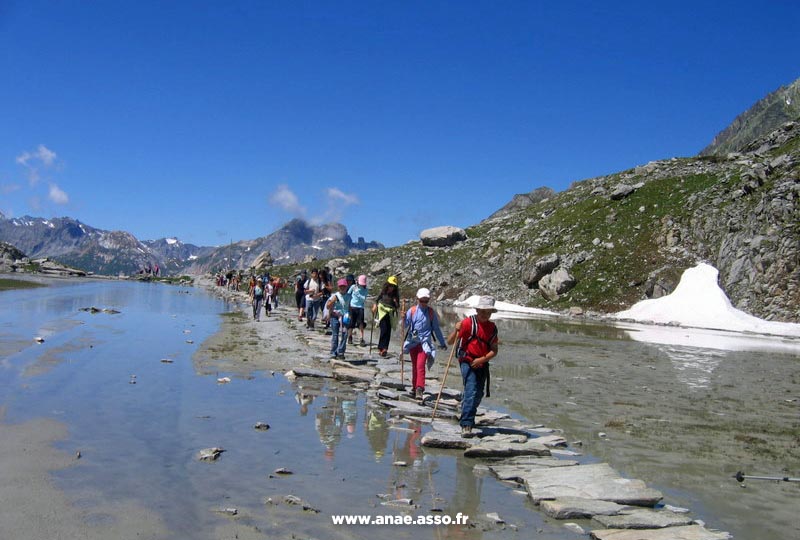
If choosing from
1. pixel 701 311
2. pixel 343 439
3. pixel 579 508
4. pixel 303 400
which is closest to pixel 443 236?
pixel 701 311

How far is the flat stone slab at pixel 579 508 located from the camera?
7105 mm

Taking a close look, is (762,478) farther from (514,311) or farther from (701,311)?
(514,311)

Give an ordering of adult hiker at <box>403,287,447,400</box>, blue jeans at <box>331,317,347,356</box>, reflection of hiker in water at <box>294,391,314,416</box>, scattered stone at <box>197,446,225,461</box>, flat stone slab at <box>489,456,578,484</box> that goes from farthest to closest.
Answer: blue jeans at <box>331,317,347,356</box>
adult hiker at <box>403,287,447,400</box>
reflection of hiker in water at <box>294,391,314,416</box>
flat stone slab at <box>489,456,578,484</box>
scattered stone at <box>197,446,225,461</box>

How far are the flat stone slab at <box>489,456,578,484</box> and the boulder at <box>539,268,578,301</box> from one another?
4623cm

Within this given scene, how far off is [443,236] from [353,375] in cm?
6900

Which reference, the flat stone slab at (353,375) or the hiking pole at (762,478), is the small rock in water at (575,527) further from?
the flat stone slab at (353,375)

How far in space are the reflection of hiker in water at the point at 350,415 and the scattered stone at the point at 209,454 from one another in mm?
2362

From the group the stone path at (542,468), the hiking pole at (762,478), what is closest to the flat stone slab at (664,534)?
the stone path at (542,468)

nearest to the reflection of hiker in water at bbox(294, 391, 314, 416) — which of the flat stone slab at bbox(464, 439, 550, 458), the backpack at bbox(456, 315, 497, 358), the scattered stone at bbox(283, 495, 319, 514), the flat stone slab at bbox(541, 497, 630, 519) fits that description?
the backpack at bbox(456, 315, 497, 358)

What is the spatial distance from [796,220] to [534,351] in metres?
28.1

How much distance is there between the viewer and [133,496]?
274 inches

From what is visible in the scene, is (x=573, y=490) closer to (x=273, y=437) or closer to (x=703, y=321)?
(x=273, y=437)

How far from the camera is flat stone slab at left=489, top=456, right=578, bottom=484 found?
8578 millimetres

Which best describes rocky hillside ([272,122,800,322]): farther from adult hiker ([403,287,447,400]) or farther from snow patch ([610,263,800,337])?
adult hiker ([403,287,447,400])
